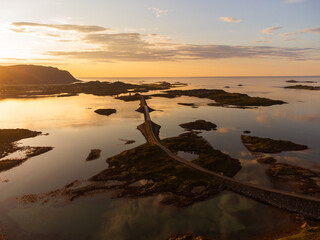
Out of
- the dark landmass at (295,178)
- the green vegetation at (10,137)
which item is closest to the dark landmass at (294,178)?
the dark landmass at (295,178)

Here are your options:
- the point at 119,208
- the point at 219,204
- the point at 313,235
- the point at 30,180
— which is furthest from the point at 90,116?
the point at 313,235

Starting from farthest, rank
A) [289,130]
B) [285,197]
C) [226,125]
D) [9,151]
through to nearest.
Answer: [226,125]
[289,130]
[9,151]
[285,197]

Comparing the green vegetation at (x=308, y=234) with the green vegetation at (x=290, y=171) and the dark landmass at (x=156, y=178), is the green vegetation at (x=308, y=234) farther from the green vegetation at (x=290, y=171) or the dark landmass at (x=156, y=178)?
the green vegetation at (x=290, y=171)

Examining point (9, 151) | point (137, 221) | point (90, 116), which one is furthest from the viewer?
point (90, 116)

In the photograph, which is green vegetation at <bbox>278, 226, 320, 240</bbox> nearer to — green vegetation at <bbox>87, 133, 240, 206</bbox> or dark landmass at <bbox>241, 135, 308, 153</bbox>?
green vegetation at <bbox>87, 133, 240, 206</bbox>

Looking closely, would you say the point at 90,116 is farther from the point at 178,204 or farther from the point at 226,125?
the point at 178,204

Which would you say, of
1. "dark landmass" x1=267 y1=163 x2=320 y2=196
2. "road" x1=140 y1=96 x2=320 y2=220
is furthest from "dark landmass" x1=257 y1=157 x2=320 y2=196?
"road" x1=140 y1=96 x2=320 y2=220

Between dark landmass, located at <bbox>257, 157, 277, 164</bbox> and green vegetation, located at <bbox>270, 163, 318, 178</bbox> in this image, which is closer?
green vegetation, located at <bbox>270, 163, 318, 178</bbox>
